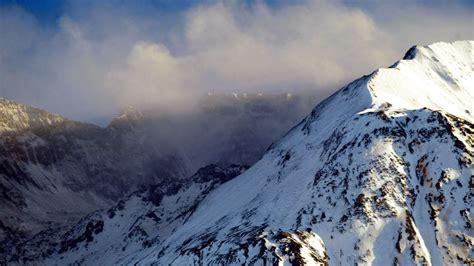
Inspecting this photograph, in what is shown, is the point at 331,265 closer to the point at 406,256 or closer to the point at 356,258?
the point at 356,258

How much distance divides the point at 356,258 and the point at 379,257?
6.38m

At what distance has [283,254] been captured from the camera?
196m

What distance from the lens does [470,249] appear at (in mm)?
195875

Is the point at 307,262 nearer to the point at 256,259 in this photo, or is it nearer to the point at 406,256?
the point at 256,259

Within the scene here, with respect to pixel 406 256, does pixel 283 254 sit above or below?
above

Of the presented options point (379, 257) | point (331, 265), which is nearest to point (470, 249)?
point (379, 257)

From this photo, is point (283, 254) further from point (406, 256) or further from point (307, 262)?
point (406, 256)

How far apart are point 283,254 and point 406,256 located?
3395 centimetres

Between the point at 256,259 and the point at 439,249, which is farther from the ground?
the point at 256,259

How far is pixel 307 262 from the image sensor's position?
19375cm

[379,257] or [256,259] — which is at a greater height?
[256,259]

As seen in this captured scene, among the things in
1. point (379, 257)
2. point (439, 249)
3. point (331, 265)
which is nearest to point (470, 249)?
point (439, 249)

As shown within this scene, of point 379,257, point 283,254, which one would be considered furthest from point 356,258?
point 283,254

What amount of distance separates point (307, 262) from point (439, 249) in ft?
122
